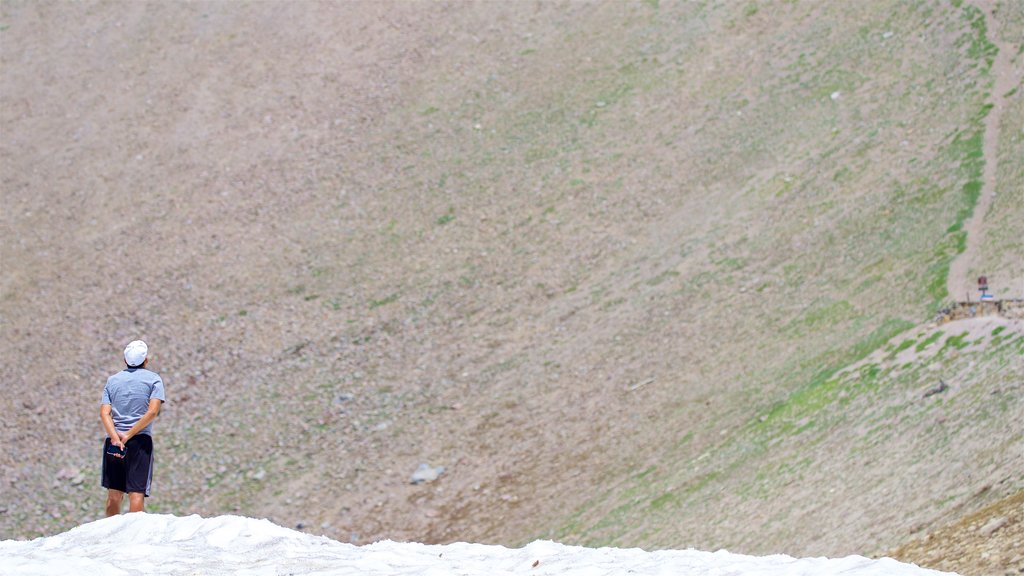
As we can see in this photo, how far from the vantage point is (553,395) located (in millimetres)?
29094

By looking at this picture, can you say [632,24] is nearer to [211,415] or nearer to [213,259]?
[213,259]

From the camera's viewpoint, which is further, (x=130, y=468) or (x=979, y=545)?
(x=130, y=468)

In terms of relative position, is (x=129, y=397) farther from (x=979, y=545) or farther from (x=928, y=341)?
(x=928, y=341)

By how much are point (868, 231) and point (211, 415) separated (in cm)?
1737

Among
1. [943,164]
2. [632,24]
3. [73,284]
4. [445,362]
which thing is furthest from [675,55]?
[73,284]

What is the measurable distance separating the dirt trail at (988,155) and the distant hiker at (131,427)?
1845 centimetres

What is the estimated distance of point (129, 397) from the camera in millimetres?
13656

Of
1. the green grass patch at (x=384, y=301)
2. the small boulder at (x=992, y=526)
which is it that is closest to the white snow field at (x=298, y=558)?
the small boulder at (x=992, y=526)

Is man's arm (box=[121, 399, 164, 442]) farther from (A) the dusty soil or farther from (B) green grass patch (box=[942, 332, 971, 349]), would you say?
(B) green grass patch (box=[942, 332, 971, 349])

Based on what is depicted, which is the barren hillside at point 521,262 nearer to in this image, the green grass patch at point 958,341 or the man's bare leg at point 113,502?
the green grass patch at point 958,341

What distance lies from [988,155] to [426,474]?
17667 mm

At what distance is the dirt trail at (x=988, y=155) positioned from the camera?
26.9 m

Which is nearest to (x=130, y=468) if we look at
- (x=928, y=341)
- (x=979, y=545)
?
(x=979, y=545)

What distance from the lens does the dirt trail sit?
2691 centimetres
